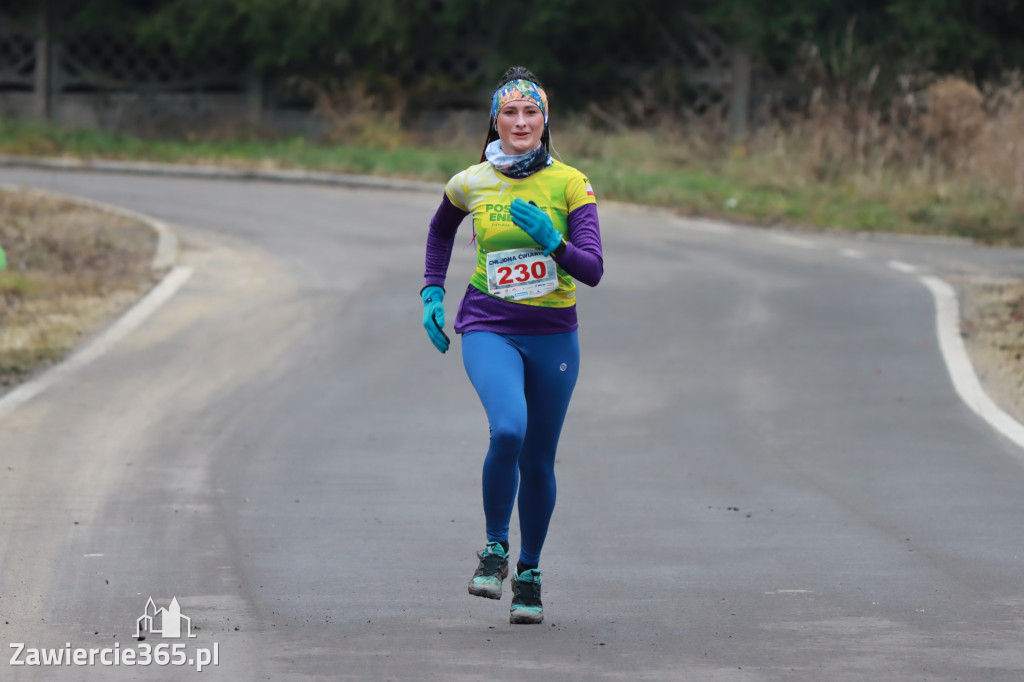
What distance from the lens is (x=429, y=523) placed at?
8156mm

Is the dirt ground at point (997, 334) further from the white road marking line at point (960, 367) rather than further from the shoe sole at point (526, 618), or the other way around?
the shoe sole at point (526, 618)

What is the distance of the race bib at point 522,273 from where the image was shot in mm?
6184

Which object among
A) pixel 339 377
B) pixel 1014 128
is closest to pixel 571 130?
pixel 1014 128

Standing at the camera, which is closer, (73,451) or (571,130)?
(73,451)

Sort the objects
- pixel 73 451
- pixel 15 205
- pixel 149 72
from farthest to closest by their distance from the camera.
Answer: pixel 149 72 → pixel 15 205 → pixel 73 451

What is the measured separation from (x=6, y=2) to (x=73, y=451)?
1101 inches

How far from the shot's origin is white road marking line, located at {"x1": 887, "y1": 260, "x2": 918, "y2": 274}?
17.2m

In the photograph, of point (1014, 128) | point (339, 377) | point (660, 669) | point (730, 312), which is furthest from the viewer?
point (1014, 128)

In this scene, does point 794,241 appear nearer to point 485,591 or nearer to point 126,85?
point 485,591

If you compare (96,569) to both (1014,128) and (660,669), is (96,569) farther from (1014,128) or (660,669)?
(1014,128)

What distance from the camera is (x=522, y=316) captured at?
6.25 m

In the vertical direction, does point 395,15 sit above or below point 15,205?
above

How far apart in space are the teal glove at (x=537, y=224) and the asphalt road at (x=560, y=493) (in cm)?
142
